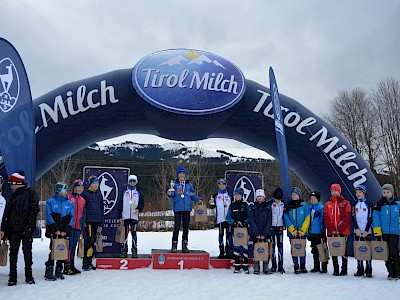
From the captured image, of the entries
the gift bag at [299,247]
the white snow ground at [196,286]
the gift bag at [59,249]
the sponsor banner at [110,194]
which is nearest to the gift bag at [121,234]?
the white snow ground at [196,286]

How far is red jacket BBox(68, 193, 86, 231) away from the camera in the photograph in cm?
635

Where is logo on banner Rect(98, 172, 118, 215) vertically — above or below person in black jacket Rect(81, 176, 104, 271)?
above

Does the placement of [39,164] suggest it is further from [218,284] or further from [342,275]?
[342,275]

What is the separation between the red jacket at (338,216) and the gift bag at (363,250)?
0.93 feet

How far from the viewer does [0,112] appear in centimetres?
616

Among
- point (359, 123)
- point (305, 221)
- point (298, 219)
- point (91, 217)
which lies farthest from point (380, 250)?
point (359, 123)

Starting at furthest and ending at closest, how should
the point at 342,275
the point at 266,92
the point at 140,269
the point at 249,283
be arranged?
the point at 266,92
the point at 140,269
the point at 342,275
the point at 249,283

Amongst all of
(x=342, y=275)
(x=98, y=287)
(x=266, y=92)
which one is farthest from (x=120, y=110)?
(x=342, y=275)

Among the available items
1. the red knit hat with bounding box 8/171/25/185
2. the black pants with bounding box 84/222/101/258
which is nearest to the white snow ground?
the black pants with bounding box 84/222/101/258

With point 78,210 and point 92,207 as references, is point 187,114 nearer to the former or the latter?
point 92,207

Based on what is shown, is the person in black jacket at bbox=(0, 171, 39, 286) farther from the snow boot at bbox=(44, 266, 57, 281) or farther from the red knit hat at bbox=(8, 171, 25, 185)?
the snow boot at bbox=(44, 266, 57, 281)

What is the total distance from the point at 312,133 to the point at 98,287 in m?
4.78

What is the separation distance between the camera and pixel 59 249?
5781 millimetres

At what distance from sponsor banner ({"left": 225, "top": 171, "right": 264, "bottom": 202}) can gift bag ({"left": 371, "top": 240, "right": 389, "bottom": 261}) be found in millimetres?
3472
